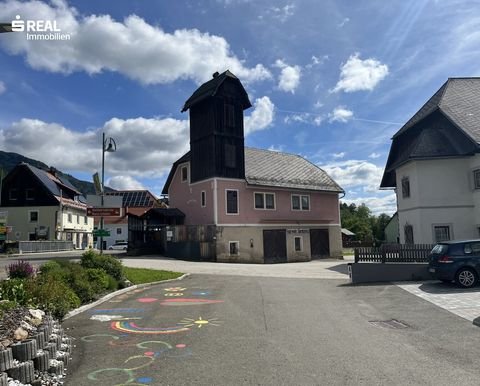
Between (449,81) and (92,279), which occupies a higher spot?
(449,81)

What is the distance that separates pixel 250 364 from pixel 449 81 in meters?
28.3

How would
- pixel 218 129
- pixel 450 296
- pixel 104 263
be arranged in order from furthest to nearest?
pixel 218 129
pixel 104 263
pixel 450 296

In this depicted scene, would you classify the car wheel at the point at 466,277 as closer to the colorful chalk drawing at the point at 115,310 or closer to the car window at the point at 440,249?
the car window at the point at 440,249

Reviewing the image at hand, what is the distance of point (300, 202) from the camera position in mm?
37906

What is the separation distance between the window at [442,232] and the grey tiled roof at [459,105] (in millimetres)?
5238

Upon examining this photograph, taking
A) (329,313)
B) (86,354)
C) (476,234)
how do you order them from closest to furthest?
1. (86,354)
2. (329,313)
3. (476,234)

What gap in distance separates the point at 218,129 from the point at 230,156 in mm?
2536

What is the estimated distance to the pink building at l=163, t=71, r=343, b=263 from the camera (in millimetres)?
33250

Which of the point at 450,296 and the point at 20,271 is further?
the point at 450,296

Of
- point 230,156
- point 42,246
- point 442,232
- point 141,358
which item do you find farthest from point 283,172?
point 141,358

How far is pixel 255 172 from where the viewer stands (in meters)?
36.2

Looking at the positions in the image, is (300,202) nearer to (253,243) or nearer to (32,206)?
(253,243)

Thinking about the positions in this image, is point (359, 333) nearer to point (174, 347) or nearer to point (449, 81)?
point (174, 347)

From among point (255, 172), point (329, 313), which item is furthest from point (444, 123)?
point (329, 313)
